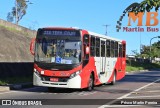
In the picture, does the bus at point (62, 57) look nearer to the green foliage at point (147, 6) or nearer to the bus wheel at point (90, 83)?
the bus wheel at point (90, 83)

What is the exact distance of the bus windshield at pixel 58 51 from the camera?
1928cm

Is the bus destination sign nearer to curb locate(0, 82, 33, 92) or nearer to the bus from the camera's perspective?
the bus

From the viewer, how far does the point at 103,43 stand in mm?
23000

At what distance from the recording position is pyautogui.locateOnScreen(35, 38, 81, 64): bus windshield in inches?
759

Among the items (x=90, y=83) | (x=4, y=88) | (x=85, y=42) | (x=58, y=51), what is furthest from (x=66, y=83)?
(x=4, y=88)

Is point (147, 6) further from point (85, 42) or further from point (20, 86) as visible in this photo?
point (20, 86)

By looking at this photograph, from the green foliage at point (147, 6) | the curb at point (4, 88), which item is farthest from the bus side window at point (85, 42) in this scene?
the green foliage at point (147, 6)

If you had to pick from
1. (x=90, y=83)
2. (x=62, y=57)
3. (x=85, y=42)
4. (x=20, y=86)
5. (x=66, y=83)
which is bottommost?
(x=20, y=86)

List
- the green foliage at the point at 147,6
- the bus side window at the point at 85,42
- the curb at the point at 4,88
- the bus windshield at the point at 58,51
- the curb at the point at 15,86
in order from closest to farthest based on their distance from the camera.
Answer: the green foliage at the point at 147,6
the bus windshield at the point at 58,51
the bus side window at the point at 85,42
the curb at the point at 4,88
the curb at the point at 15,86

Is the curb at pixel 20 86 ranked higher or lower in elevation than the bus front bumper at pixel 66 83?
lower

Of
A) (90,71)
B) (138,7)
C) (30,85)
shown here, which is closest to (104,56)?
(90,71)

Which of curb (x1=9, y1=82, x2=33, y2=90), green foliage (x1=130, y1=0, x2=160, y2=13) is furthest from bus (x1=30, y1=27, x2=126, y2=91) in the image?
green foliage (x1=130, y1=0, x2=160, y2=13)

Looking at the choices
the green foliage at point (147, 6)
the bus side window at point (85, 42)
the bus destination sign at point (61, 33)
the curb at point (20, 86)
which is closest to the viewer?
the green foliage at point (147, 6)

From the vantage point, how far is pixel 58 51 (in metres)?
19.3
